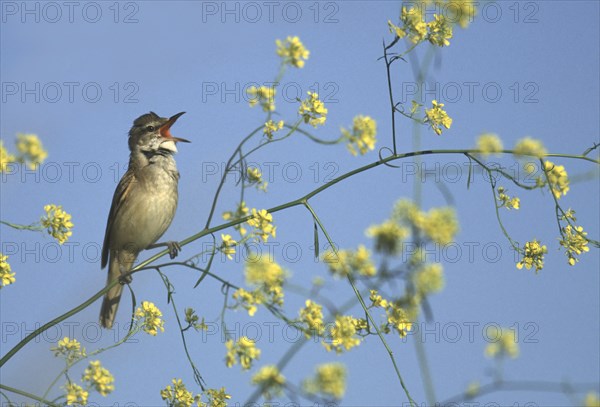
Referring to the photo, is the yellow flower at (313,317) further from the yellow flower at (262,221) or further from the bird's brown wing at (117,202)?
the bird's brown wing at (117,202)

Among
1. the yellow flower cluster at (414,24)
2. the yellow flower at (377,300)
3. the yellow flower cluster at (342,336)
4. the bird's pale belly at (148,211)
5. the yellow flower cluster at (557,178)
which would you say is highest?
the bird's pale belly at (148,211)

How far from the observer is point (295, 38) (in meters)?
3.23

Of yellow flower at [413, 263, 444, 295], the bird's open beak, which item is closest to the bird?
the bird's open beak

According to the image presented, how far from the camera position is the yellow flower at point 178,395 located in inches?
142

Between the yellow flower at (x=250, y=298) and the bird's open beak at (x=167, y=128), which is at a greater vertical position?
the bird's open beak at (x=167, y=128)

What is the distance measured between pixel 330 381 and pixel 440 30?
1.92 m

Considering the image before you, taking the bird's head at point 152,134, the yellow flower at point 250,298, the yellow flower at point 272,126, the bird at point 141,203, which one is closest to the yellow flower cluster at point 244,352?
the yellow flower at point 250,298

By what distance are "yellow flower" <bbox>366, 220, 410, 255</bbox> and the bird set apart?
4.63 metres

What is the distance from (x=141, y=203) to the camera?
7.09 m


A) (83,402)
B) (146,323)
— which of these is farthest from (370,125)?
(83,402)

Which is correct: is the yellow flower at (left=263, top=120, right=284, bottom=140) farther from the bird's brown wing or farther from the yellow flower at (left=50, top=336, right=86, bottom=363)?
the bird's brown wing

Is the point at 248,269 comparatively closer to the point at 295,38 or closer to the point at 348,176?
the point at 348,176

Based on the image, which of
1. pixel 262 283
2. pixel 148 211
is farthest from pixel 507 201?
pixel 148 211

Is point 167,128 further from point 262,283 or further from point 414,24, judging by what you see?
point 262,283
